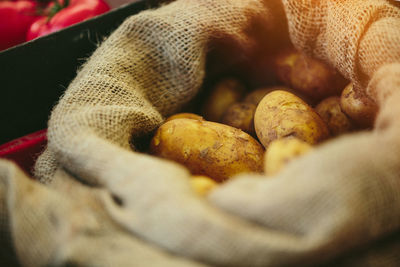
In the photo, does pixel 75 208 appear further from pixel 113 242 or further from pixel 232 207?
pixel 232 207

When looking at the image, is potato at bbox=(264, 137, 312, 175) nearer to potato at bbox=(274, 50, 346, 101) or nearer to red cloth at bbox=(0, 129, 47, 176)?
potato at bbox=(274, 50, 346, 101)

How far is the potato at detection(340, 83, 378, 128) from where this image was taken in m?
0.90

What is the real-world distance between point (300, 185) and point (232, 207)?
10 centimetres

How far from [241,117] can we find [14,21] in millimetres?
1090

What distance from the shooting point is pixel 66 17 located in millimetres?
1434

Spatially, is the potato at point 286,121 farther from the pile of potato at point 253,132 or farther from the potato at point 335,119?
the potato at point 335,119

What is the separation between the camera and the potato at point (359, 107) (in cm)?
90

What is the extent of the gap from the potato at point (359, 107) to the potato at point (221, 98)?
0.34 metres

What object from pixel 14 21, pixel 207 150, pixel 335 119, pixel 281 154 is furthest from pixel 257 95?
pixel 14 21

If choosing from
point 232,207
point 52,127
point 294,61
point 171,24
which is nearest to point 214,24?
point 171,24

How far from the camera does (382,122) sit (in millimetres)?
631

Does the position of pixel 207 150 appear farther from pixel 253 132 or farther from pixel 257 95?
pixel 257 95

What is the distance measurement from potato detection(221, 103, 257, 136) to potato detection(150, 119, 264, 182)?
16cm

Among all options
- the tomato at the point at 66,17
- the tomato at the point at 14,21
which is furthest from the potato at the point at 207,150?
the tomato at the point at 14,21
